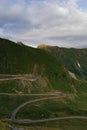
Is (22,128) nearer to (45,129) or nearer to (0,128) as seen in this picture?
(45,129)

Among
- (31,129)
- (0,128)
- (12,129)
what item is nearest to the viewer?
(0,128)

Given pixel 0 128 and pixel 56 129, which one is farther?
pixel 56 129

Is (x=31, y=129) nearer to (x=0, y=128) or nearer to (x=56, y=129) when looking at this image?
(x=56, y=129)

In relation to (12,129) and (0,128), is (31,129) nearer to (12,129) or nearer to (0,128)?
(12,129)

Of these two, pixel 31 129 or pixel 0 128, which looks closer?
pixel 0 128

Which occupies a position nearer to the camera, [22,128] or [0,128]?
[0,128]

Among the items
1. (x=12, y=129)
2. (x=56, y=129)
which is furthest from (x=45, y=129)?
(x=12, y=129)

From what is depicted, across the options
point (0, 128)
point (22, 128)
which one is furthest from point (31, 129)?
point (0, 128)

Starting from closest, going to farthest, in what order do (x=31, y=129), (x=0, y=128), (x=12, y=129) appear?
(x=0, y=128)
(x=12, y=129)
(x=31, y=129)
